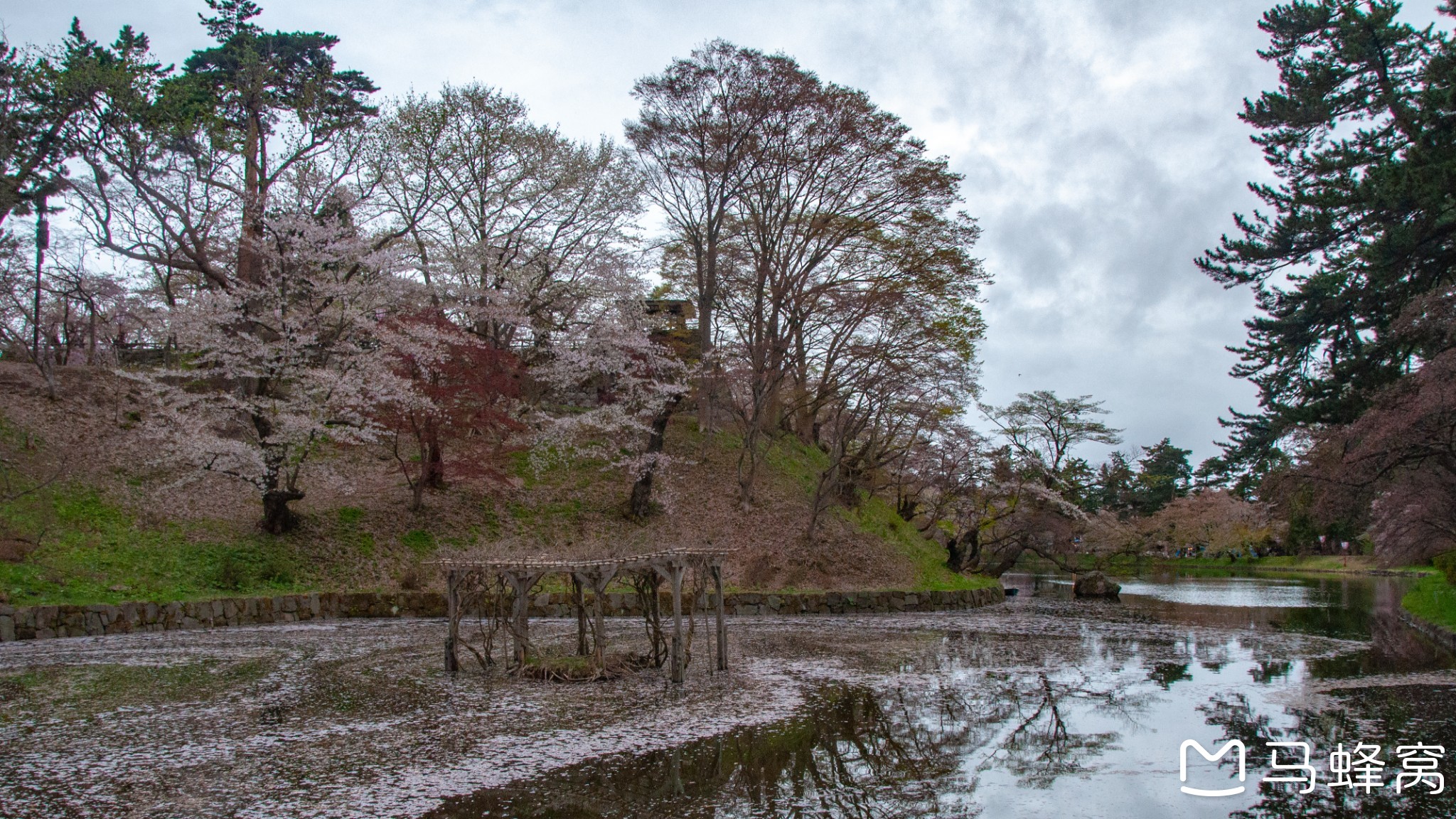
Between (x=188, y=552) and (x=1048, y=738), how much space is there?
62.8ft

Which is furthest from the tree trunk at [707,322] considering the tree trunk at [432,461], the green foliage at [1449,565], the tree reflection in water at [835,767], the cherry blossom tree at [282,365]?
the green foliage at [1449,565]

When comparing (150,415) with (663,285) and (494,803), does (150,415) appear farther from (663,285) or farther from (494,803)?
(663,285)

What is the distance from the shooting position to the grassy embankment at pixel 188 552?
17797mm

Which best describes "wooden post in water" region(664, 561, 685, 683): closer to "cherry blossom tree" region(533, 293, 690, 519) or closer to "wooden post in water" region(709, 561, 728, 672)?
"wooden post in water" region(709, 561, 728, 672)

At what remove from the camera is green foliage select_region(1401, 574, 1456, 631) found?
18.3 metres

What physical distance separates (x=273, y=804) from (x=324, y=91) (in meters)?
24.9

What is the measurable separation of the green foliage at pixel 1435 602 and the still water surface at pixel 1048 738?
979 millimetres

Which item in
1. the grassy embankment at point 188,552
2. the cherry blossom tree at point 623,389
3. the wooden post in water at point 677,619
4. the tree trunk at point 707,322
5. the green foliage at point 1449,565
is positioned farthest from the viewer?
the tree trunk at point 707,322

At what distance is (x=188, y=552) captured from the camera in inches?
796

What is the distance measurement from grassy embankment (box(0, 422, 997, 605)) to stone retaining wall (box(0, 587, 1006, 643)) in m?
0.42

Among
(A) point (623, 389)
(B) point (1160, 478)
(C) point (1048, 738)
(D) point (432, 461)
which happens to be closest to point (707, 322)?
(A) point (623, 389)

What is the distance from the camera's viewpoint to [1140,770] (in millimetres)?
7961

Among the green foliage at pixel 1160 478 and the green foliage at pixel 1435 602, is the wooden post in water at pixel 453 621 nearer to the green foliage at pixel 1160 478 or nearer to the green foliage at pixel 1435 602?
the green foliage at pixel 1435 602

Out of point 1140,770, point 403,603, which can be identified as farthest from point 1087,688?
point 403,603
